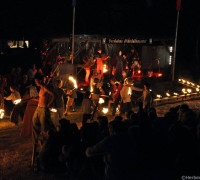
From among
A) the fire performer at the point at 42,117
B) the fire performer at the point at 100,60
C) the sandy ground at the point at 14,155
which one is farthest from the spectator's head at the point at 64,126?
the fire performer at the point at 100,60

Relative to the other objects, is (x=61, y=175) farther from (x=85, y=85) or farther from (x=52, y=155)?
(x=85, y=85)

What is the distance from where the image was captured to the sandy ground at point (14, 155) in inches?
292

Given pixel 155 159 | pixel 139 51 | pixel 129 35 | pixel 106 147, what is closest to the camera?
pixel 106 147

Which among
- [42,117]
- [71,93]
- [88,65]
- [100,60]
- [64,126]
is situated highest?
[100,60]

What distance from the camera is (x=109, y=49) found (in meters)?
22.7

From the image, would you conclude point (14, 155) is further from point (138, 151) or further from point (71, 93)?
point (71, 93)

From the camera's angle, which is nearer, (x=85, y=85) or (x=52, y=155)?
(x=52, y=155)

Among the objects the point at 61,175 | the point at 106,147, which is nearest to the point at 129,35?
the point at 61,175

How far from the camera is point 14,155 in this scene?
8.73 m

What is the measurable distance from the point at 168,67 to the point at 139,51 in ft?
7.80

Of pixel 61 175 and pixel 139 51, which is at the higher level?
pixel 139 51

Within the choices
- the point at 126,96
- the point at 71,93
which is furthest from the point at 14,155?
the point at 126,96

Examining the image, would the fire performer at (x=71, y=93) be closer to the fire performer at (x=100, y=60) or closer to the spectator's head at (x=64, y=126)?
the fire performer at (x=100, y=60)

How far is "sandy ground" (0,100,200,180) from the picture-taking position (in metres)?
7.42
